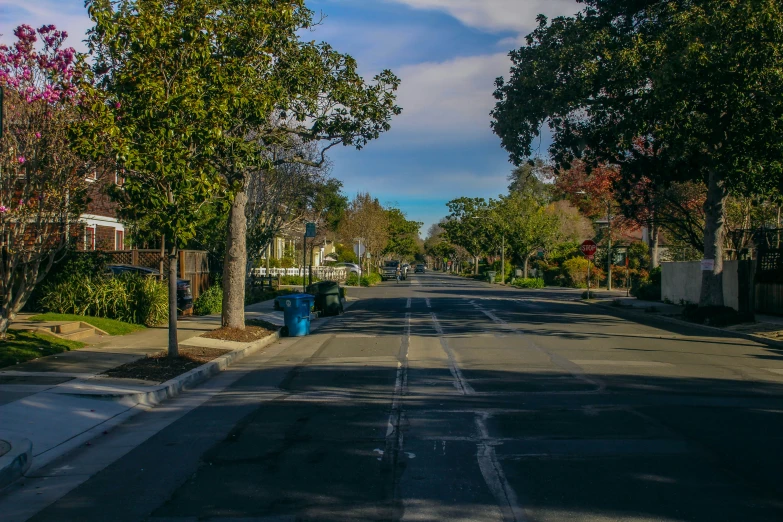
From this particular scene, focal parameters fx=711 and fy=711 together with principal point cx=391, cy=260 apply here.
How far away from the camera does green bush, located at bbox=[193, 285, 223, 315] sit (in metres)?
23.4

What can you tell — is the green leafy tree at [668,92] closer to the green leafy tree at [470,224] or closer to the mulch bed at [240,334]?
the mulch bed at [240,334]

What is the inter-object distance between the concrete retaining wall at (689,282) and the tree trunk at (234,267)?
56.3 ft

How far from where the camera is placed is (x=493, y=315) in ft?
82.6

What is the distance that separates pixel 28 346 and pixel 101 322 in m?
3.80

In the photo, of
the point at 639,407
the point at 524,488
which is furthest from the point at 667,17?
the point at 524,488

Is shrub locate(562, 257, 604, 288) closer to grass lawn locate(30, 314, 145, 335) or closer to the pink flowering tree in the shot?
grass lawn locate(30, 314, 145, 335)

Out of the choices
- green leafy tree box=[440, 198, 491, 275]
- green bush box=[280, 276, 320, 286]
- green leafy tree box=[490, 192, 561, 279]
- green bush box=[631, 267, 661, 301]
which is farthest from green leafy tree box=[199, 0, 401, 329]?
green leafy tree box=[440, 198, 491, 275]

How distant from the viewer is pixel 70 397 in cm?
987

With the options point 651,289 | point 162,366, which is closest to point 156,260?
point 162,366

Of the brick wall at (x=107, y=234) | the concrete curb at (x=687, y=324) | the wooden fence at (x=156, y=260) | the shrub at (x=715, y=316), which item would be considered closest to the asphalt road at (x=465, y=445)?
the concrete curb at (x=687, y=324)

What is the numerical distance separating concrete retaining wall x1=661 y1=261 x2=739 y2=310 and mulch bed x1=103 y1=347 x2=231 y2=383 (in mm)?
18843

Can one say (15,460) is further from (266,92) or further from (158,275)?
(158,275)

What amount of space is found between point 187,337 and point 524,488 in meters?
12.2

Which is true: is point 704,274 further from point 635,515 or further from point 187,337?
point 635,515
